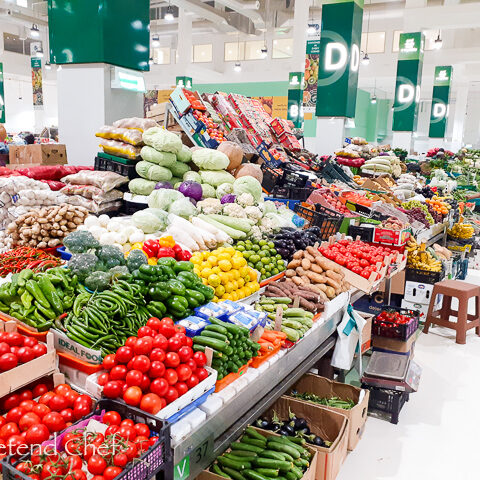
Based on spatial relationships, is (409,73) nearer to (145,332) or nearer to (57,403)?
(145,332)

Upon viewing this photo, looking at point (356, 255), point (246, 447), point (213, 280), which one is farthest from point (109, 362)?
point (356, 255)

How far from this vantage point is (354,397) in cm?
361

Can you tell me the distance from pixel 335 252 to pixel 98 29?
12.0 ft

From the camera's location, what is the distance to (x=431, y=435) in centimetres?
385

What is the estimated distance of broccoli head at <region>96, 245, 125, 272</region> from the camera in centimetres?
302

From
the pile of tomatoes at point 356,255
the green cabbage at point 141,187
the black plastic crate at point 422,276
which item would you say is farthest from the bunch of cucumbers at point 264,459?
the black plastic crate at point 422,276

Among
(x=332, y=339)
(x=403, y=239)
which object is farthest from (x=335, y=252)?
(x=403, y=239)

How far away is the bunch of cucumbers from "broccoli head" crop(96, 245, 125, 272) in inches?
52.1

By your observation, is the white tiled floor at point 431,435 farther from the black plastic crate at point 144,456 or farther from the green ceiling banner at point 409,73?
the green ceiling banner at point 409,73

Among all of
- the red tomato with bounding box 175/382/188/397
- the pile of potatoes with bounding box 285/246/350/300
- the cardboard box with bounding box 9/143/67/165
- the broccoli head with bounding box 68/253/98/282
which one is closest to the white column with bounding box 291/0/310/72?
the cardboard box with bounding box 9/143/67/165

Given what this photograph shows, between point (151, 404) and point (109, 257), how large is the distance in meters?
1.28

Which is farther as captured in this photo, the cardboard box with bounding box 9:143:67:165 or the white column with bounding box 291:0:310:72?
the white column with bounding box 291:0:310:72

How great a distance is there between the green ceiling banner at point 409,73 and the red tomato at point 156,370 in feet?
45.7

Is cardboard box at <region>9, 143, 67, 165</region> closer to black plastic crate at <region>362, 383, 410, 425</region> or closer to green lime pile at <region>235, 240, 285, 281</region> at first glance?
green lime pile at <region>235, 240, 285, 281</region>
